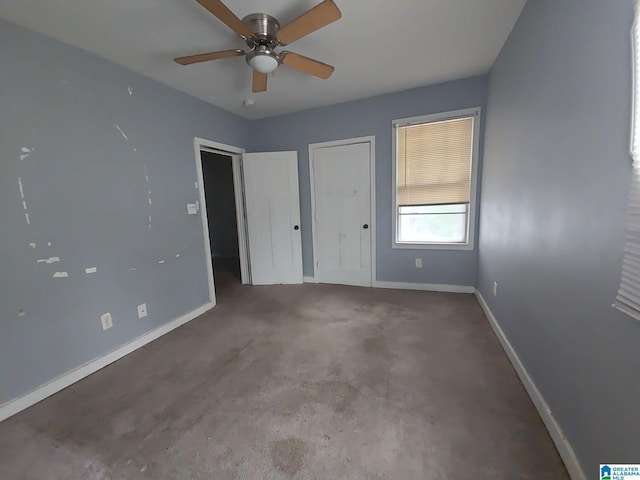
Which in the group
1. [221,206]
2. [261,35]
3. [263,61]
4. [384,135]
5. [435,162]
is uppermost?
[261,35]

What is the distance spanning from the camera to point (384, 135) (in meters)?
3.40

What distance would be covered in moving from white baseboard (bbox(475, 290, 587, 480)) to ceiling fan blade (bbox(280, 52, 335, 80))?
262cm

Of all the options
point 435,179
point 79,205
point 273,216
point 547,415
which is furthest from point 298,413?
point 435,179

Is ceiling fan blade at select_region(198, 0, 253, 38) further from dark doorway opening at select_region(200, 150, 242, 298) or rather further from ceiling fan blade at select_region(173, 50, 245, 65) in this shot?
dark doorway opening at select_region(200, 150, 242, 298)

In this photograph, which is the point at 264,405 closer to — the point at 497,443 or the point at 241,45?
the point at 497,443

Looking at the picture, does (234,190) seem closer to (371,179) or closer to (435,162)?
(371,179)

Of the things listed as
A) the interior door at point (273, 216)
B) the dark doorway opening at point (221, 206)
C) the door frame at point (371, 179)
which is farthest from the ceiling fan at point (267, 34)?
the dark doorway opening at point (221, 206)

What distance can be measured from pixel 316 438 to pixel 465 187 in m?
3.04

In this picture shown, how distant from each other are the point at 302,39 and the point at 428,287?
10.2 ft

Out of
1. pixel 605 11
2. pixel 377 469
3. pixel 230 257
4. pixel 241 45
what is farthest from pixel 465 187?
pixel 230 257

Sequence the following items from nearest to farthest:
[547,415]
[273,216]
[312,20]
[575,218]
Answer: [575,218] < [547,415] < [312,20] < [273,216]

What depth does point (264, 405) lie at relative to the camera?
1674mm

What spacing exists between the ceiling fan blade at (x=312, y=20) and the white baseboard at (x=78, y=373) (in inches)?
110

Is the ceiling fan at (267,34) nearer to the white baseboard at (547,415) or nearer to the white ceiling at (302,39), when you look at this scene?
the white ceiling at (302,39)
